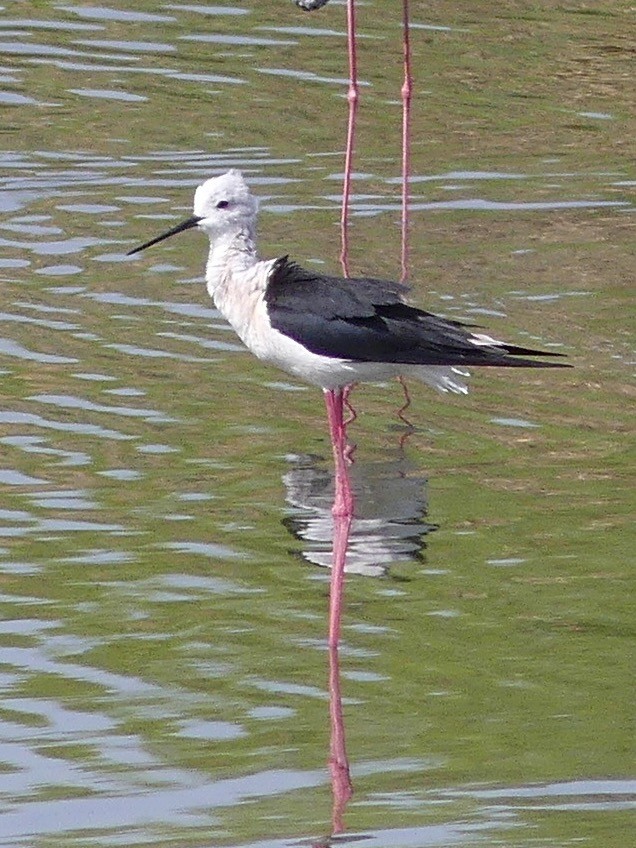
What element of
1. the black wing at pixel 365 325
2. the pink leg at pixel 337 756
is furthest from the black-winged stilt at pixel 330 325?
the pink leg at pixel 337 756

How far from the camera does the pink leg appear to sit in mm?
4652

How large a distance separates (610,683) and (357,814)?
0.97m

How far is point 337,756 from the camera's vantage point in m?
4.94

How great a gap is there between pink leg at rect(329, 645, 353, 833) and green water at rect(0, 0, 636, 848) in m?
0.03

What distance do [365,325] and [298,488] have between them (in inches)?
40.7

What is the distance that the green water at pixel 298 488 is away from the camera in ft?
15.8

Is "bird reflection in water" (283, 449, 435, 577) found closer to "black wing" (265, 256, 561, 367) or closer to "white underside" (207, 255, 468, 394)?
"white underside" (207, 255, 468, 394)

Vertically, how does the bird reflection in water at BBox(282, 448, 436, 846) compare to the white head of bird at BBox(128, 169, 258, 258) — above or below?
below

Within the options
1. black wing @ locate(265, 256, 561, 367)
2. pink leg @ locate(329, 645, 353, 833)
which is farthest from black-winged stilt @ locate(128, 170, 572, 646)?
pink leg @ locate(329, 645, 353, 833)

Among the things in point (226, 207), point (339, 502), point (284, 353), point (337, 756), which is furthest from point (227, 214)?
point (337, 756)

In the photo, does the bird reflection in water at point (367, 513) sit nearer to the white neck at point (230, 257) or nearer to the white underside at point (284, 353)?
the white underside at point (284, 353)

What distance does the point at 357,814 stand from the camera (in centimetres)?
462

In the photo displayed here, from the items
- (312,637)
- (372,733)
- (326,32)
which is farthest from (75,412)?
(326,32)

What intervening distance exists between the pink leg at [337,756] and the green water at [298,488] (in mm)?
26
